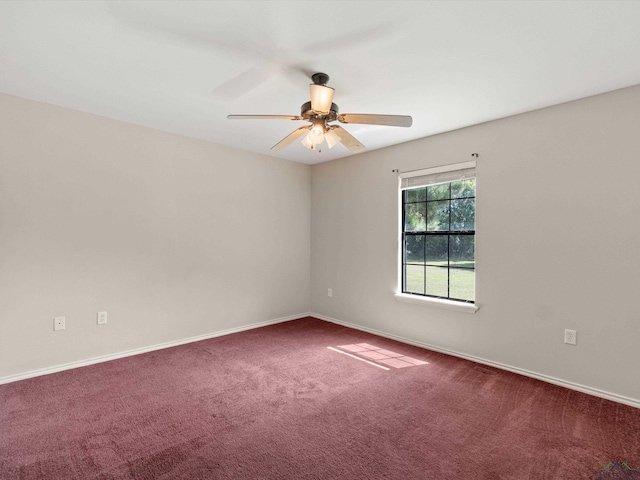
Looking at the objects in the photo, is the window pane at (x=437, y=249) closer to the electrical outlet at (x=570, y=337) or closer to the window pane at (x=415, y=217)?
the window pane at (x=415, y=217)

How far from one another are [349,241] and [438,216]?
1.30 metres

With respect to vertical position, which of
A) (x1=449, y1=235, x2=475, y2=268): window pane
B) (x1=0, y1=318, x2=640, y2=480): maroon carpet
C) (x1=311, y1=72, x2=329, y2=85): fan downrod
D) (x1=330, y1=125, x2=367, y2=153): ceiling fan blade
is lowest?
(x1=0, y1=318, x2=640, y2=480): maroon carpet

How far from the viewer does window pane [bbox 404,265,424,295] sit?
3988 millimetres

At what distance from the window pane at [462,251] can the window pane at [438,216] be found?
19cm

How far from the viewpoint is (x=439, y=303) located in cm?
368

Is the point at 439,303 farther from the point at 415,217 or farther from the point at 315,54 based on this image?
the point at 315,54

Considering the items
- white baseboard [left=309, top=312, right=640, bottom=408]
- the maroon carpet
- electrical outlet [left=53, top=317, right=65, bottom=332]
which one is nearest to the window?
white baseboard [left=309, top=312, right=640, bottom=408]

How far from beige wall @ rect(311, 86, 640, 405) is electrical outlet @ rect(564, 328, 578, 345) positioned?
0.11 ft

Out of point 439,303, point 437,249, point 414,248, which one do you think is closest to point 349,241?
point 414,248

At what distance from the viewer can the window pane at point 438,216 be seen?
3781 mm

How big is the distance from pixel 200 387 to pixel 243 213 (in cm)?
231

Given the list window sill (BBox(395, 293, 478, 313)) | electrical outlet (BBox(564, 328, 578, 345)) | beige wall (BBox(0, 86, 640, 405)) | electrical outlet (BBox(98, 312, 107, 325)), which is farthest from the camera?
window sill (BBox(395, 293, 478, 313))

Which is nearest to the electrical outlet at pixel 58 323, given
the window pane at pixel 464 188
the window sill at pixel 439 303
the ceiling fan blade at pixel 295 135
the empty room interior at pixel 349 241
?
the empty room interior at pixel 349 241

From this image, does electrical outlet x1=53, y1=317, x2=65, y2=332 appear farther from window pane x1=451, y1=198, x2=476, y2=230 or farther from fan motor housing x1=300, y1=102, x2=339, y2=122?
window pane x1=451, y1=198, x2=476, y2=230
